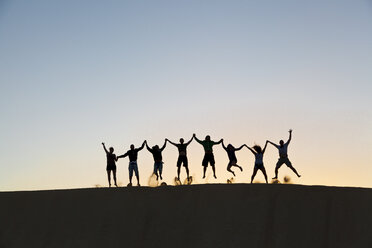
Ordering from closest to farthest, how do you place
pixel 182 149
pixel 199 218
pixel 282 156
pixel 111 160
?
pixel 199 218 < pixel 282 156 < pixel 182 149 < pixel 111 160

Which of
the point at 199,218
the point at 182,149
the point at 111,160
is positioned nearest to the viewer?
the point at 199,218

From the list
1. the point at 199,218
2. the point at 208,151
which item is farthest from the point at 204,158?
the point at 199,218

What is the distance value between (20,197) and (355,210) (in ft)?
30.6

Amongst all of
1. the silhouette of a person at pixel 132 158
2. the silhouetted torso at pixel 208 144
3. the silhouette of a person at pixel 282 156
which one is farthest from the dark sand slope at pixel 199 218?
the silhouetted torso at pixel 208 144

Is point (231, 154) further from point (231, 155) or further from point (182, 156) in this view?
point (182, 156)

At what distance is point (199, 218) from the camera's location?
17750 millimetres

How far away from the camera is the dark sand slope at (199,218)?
56.4ft

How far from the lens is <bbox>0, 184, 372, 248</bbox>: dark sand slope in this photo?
17.2m

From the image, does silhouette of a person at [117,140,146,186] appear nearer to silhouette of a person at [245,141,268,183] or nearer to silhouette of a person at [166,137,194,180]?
silhouette of a person at [166,137,194,180]

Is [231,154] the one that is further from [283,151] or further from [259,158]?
[283,151]

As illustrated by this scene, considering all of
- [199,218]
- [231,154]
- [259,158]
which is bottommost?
[199,218]

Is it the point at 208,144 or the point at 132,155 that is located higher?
the point at 208,144

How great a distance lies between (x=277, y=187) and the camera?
1811 centimetres

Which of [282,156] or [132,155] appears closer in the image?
[282,156]
